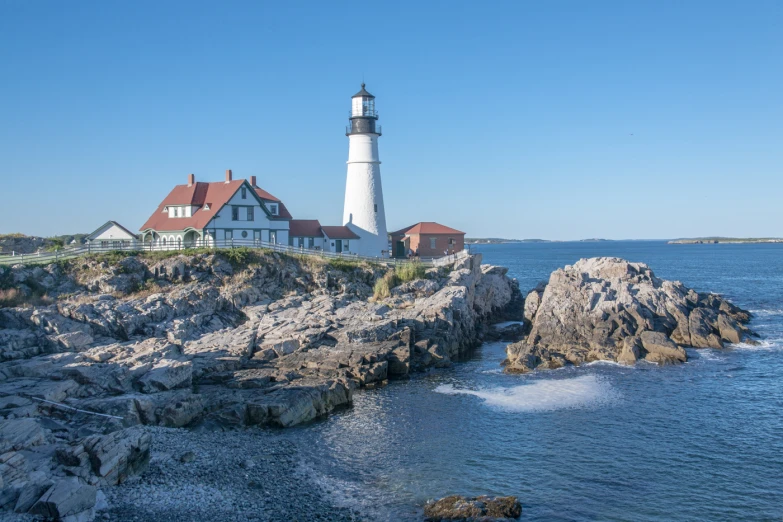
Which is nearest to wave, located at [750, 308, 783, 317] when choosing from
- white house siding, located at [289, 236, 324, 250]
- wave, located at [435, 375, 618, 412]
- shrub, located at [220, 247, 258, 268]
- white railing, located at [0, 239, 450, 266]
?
white railing, located at [0, 239, 450, 266]

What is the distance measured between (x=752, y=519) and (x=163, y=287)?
29583mm

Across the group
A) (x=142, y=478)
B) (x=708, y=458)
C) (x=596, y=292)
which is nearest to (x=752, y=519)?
(x=708, y=458)

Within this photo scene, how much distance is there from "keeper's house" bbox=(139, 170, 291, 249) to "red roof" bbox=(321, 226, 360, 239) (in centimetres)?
316

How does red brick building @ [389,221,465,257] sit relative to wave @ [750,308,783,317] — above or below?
above

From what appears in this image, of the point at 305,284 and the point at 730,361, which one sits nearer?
the point at 730,361

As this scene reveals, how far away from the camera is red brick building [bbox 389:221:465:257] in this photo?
50.3m

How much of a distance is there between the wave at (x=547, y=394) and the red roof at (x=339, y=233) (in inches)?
856

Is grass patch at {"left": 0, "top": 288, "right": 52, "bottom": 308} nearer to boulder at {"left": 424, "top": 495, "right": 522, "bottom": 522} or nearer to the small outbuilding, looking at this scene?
the small outbuilding

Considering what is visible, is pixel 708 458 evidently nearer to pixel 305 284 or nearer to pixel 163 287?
pixel 305 284

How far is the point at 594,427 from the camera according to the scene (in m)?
22.2

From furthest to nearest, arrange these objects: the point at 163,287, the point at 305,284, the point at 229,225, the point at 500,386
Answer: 1. the point at 229,225
2. the point at 305,284
3. the point at 163,287
4. the point at 500,386

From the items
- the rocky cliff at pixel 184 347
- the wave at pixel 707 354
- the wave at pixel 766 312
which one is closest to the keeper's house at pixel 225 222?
the rocky cliff at pixel 184 347

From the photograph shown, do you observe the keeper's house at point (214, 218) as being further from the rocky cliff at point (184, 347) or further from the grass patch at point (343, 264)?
the grass patch at point (343, 264)

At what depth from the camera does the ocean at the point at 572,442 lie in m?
16.9
